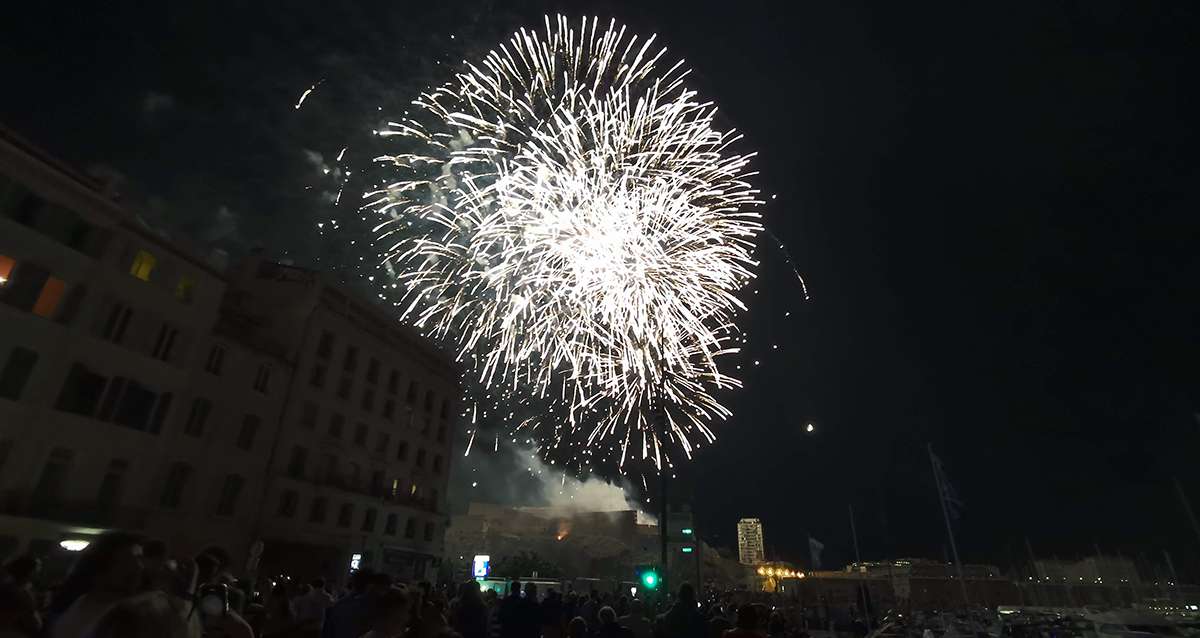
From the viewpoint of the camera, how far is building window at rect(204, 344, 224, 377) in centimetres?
2577

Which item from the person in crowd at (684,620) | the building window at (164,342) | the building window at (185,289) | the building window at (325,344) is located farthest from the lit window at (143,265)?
the person in crowd at (684,620)

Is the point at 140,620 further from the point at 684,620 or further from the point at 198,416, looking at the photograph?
the point at 198,416

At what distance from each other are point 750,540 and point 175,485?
147 metres

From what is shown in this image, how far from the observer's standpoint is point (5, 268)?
18953mm

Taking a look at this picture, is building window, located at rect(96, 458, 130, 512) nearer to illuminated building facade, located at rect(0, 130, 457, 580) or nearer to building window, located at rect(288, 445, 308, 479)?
illuminated building facade, located at rect(0, 130, 457, 580)

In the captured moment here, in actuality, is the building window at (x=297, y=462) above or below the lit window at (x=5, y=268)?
below

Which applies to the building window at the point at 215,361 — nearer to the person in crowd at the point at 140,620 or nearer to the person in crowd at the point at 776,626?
the person in crowd at the point at 776,626

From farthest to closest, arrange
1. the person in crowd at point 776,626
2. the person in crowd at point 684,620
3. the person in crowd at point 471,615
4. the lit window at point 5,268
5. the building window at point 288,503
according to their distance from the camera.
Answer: the building window at point 288,503 → the lit window at point 5,268 → the person in crowd at point 776,626 → the person in crowd at point 471,615 → the person in crowd at point 684,620

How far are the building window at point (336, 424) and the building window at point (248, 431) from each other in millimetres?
5036

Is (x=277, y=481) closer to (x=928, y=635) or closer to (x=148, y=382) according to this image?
(x=148, y=382)

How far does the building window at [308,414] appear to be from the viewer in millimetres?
30717

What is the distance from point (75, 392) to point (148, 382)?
249 cm

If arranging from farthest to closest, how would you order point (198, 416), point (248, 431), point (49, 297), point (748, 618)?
point (248, 431) → point (198, 416) → point (49, 297) → point (748, 618)

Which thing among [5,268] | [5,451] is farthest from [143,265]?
[5,451]
